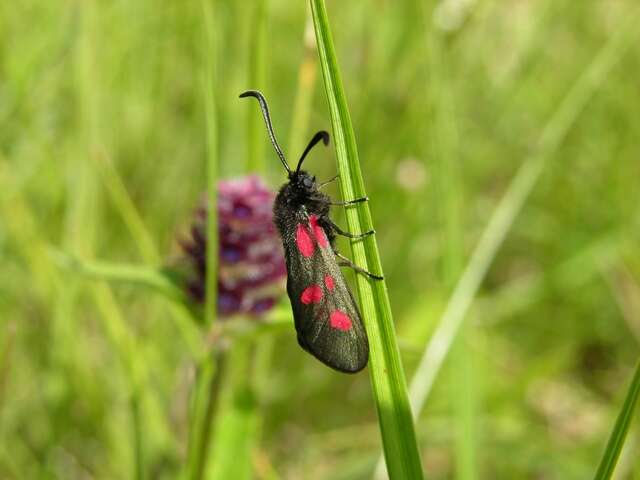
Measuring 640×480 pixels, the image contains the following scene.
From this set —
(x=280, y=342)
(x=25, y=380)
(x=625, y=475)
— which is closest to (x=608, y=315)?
(x=625, y=475)

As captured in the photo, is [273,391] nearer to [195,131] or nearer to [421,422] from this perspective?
[421,422]

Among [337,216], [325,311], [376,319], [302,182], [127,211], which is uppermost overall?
[337,216]

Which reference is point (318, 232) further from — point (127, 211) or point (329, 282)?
point (127, 211)

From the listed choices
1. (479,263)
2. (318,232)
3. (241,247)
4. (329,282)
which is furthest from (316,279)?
(479,263)

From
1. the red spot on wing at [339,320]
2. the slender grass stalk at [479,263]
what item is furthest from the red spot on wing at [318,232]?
the slender grass stalk at [479,263]

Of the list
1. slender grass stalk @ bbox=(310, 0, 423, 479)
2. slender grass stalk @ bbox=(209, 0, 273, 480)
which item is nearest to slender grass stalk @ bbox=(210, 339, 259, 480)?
slender grass stalk @ bbox=(209, 0, 273, 480)

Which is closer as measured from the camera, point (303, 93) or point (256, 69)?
point (256, 69)

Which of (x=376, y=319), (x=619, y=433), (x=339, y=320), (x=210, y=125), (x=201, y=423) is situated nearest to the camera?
(x=619, y=433)
